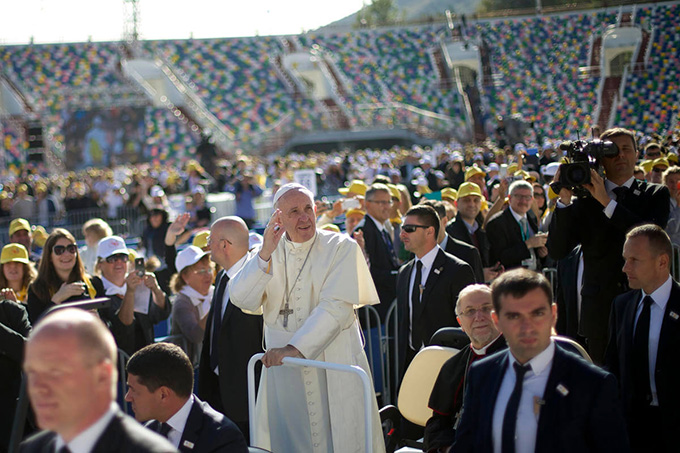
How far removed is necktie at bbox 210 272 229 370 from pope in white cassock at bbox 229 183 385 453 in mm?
700

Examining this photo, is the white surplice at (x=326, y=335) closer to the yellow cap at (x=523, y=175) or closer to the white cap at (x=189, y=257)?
the white cap at (x=189, y=257)

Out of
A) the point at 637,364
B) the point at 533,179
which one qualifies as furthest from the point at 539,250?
the point at 637,364

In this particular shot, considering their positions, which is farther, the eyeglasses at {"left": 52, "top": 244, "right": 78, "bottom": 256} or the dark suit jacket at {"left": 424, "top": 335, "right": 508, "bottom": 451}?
the eyeglasses at {"left": 52, "top": 244, "right": 78, "bottom": 256}

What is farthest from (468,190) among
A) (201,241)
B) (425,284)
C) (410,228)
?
(201,241)

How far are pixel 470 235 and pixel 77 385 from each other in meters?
6.33

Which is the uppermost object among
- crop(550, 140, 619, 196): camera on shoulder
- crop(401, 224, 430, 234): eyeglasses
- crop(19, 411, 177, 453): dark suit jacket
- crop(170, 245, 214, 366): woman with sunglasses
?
crop(550, 140, 619, 196): camera on shoulder

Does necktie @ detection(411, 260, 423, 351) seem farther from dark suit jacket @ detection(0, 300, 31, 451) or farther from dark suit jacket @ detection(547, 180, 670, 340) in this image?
dark suit jacket @ detection(0, 300, 31, 451)

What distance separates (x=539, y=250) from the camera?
29.1 feet

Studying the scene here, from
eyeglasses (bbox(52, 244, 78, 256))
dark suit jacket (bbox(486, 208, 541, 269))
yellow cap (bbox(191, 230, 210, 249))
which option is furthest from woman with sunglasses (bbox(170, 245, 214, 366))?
dark suit jacket (bbox(486, 208, 541, 269))

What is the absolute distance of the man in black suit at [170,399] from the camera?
369 centimetres

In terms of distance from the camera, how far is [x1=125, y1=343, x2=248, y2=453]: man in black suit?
369 centimetres

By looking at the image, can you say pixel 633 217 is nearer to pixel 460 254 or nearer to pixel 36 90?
pixel 460 254

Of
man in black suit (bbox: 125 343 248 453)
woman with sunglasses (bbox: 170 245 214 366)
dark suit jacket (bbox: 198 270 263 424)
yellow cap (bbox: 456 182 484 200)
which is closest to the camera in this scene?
man in black suit (bbox: 125 343 248 453)

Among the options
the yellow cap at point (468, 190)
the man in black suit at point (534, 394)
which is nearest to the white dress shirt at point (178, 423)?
the man in black suit at point (534, 394)
